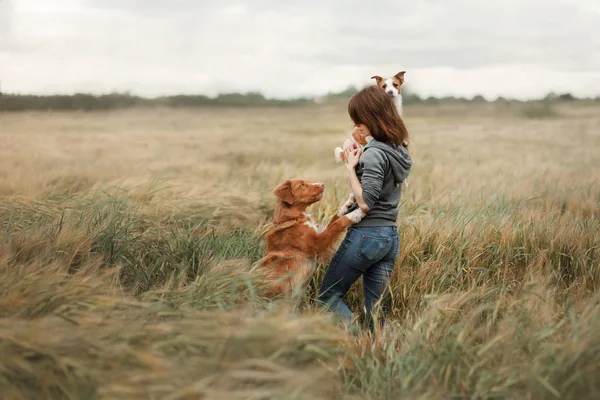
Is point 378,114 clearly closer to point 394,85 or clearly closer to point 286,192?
point 286,192

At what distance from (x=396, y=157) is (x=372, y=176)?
0.26 meters

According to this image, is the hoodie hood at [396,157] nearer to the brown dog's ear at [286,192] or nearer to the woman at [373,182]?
the woman at [373,182]

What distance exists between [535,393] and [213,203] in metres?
3.76

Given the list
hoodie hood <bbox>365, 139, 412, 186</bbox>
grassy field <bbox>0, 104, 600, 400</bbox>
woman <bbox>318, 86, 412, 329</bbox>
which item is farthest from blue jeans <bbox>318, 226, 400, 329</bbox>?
hoodie hood <bbox>365, 139, 412, 186</bbox>

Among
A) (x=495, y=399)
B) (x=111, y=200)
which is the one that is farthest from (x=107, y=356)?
(x=111, y=200)

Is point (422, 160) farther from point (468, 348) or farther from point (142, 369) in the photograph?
point (142, 369)

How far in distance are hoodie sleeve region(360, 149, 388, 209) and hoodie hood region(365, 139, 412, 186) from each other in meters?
0.07

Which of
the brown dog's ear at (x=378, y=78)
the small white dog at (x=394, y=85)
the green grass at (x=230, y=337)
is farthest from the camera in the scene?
the brown dog's ear at (x=378, y=78)

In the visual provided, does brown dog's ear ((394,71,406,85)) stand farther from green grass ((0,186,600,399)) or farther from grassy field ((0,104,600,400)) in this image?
green grass ((0,186,600,399))

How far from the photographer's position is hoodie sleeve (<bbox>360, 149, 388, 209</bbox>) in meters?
3.34

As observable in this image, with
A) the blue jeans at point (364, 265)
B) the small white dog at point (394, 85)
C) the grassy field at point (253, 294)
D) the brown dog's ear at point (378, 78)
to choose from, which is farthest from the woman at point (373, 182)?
the brown dog's ear at point (378, 78)

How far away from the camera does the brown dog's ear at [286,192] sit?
3.64m

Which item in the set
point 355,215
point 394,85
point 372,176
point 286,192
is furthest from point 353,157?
point 394,85

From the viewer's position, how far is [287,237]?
12.0 ft
